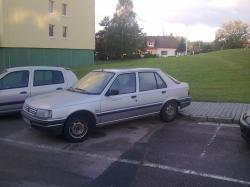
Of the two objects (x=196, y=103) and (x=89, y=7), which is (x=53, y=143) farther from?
(x=89, y=7)

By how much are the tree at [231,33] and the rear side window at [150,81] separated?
75838mm

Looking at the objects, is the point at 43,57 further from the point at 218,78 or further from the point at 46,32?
the point at 218,78

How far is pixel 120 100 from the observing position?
8.58m

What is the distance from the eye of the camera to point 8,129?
916 centimetres

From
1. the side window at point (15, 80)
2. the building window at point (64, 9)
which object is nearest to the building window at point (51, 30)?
the building window at point (64, 9)

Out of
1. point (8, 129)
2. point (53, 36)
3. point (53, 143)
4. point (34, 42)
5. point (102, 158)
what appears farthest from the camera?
point (53, 36)

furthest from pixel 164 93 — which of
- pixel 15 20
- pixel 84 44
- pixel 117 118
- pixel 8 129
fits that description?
pixel 84 44

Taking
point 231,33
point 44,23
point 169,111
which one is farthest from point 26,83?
point 231,33

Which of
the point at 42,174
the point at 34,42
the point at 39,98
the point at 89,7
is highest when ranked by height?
the point at 89,7

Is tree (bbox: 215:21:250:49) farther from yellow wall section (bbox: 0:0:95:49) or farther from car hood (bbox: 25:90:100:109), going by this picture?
car hood (bbox: 25:90:100:109)

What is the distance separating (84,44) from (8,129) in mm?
37667

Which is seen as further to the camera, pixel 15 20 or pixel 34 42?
pixel 34 42

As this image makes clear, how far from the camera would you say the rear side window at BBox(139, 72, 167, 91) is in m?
9.24

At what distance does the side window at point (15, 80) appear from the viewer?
33.8 ft
